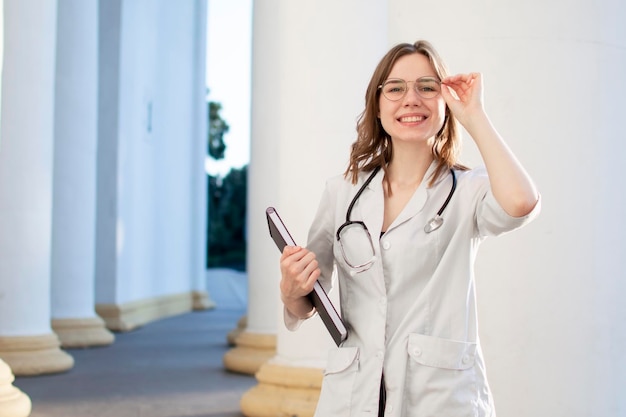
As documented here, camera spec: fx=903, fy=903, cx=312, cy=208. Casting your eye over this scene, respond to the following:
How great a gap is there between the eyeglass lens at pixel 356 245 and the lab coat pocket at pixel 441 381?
0.39 metres

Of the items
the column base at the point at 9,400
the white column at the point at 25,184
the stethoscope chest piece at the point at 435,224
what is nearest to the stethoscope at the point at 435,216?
the stethoscope chest piece at the point at 435,224

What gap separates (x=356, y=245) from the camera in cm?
386

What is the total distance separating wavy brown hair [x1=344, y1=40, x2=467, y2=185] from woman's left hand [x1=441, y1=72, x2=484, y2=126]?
0.15 metres

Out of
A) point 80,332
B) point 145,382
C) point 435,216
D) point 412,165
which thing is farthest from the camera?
point 80,332

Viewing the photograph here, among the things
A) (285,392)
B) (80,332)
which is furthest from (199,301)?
(285,392)

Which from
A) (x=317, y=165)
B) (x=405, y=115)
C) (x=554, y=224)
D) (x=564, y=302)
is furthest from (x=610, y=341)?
(x=317, y=165)

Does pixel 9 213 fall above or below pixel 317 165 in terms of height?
below

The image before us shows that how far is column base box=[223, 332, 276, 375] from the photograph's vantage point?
584 inches

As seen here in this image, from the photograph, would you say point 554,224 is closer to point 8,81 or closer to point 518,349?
point 518,349

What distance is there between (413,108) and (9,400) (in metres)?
7.76

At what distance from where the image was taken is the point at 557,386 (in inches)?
247

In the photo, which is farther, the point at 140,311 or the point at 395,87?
the point at 140,311

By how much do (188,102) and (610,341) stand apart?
2569 cm

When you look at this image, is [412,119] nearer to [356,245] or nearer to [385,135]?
[385,135]
